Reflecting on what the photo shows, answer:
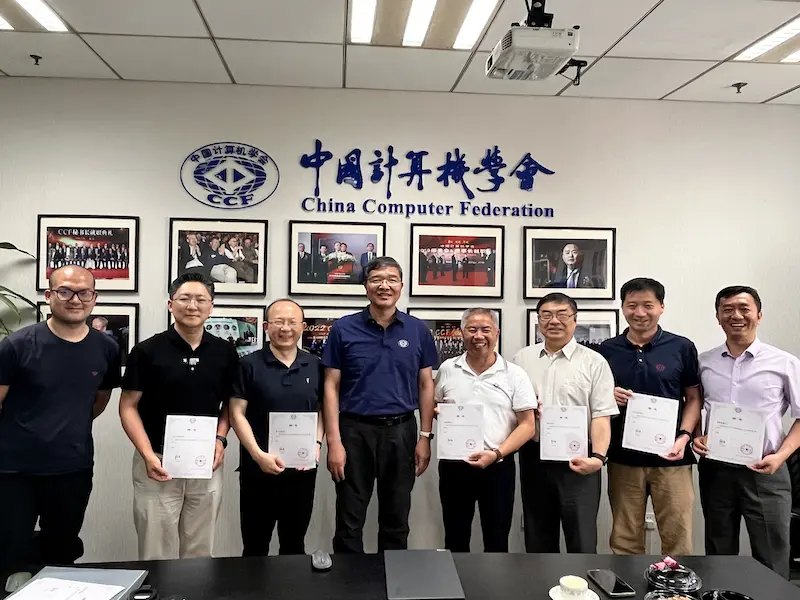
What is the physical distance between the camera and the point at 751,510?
8.61 feet

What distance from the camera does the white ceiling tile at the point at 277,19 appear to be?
251cm

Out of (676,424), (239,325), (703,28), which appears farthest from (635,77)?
(239,325)

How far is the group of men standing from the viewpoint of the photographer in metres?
2.36

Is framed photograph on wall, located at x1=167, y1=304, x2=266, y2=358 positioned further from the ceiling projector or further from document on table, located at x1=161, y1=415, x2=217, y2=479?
the ceiling projector

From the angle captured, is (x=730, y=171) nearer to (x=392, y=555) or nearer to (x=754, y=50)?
(x=754, y=50)

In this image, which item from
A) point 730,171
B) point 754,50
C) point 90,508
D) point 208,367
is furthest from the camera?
point 730,171

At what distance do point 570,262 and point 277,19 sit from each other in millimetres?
2176

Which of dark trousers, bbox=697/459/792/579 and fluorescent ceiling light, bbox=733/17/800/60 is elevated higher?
fluorescent ceiling light, bbox=733/17/800/60

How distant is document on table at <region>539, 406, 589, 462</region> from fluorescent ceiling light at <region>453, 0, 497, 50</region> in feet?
6.04

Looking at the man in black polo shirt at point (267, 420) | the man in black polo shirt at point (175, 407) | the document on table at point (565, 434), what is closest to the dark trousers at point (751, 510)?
the document on table at point (565, 434)

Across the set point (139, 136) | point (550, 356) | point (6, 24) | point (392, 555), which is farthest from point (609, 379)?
point (6, 24)

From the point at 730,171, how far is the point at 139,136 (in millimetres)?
3742

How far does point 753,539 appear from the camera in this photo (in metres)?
2.67

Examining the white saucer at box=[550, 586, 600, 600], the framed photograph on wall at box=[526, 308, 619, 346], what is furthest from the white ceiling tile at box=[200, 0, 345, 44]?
the white saucer at box=[550, 586, 600, 600]
